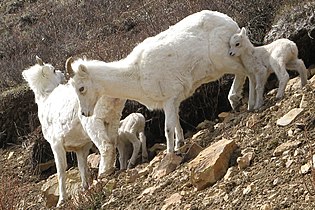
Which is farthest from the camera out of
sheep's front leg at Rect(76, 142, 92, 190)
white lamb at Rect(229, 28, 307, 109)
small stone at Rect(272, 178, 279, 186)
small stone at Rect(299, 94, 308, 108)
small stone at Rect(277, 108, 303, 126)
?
sheep's front leg at Rect(76, 142, 92, 190)

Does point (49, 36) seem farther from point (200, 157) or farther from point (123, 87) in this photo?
point (200, 157)

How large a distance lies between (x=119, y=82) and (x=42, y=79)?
2.78 m

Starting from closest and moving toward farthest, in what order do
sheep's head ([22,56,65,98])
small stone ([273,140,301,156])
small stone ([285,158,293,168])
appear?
small stone ([285,158,293,168]), small stone ([273,140,301,156]), sheep's head ([22,56,65,98])

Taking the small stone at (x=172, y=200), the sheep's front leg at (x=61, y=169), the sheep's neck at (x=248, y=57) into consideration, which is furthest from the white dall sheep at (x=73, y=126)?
the small stone at (x=172, y=200)

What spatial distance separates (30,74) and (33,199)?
2345mm

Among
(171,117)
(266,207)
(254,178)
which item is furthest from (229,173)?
(171,117)

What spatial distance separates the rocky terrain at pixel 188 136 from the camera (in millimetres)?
7168

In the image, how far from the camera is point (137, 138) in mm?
11797

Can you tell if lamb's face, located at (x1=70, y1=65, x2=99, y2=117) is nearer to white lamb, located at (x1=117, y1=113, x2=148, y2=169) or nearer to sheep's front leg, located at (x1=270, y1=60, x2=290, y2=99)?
white lamb, located at (x1=117, y1=113, x2=148, y2=169)

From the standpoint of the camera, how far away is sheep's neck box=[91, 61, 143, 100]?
33.1 feet

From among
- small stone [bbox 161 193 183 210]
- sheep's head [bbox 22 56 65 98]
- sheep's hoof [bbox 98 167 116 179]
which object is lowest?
small stone [bbox 161 193 183 210]

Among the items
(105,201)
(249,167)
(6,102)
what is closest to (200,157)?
(249,167)

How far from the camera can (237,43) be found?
33.9ft

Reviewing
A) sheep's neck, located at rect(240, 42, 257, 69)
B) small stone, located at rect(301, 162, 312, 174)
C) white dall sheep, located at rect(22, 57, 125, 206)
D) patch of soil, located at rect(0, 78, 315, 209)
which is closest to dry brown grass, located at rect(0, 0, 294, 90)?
sheep's neck, located at rect(240, 42, 257, 69)
